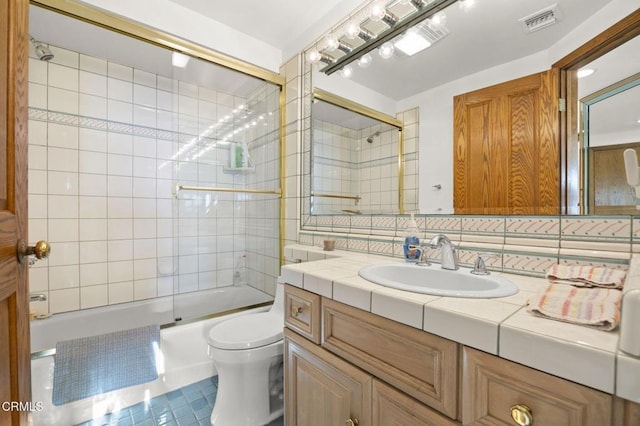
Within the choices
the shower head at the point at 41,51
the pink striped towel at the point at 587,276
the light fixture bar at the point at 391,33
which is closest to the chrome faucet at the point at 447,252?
the pink striped towel at the point at 587,276

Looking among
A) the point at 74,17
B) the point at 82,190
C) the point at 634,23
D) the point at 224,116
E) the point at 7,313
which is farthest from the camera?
the point at 224,116

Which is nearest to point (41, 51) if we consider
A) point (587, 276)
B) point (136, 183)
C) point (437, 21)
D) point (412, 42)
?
point (136, 183)

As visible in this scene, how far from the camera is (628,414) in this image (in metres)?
0.42

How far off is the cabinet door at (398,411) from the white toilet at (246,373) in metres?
0.72

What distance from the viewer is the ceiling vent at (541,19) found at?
3.20 feet

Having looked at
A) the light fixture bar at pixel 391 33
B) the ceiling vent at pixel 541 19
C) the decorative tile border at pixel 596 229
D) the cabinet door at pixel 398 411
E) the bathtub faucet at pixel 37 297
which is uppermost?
the light fixture bar at pixel 391 33

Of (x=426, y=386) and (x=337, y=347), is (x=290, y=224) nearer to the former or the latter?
(x=337, y=347)

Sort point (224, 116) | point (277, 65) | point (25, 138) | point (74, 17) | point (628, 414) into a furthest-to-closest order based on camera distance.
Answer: point (224, 116) < point (277, 65) < point (74, 17) < point (25, 138) < point (628, 414)

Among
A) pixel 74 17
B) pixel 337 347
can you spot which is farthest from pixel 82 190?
pixel 337 347

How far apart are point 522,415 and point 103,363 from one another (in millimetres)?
1946

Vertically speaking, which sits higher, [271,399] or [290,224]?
[290,224]

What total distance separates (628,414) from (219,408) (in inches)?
60.7

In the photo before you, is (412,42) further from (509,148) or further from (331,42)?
(509,148)

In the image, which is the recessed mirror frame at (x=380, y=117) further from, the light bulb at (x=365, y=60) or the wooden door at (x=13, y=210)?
the wooden door at (x=13, y=210)
